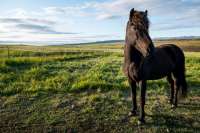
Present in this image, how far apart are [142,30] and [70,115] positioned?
2897 mm

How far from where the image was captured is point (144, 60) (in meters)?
7.08

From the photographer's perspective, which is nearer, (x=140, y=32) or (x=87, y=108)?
(x=140, y=32)

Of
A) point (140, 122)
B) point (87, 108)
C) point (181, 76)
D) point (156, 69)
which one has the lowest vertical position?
point (140, 122)

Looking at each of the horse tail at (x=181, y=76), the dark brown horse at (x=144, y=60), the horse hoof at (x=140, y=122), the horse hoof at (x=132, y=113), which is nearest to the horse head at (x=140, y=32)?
Result: the dark brown horse at (x=144, y=60)

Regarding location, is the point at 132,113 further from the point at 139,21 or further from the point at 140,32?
the point at 139,21

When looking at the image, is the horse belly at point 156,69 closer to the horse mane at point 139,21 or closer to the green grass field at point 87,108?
the green grass field at point 87,108

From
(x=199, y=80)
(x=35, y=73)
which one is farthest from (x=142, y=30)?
(x=35, y=73)

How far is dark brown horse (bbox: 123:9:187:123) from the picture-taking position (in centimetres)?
646

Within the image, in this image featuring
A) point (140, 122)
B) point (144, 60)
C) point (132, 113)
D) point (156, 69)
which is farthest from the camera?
point (156, 69)

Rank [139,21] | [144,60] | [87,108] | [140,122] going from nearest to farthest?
[139,21] < [144,60] < [140,122] < [87,108]

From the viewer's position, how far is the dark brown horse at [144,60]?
6465mm

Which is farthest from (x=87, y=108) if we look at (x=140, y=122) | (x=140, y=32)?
(x=140, y=32)

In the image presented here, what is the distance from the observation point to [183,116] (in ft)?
25.3

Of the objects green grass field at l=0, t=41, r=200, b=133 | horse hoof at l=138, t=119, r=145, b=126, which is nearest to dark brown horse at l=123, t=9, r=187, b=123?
horse hoof at l=138, t=119, r=145, b=126
